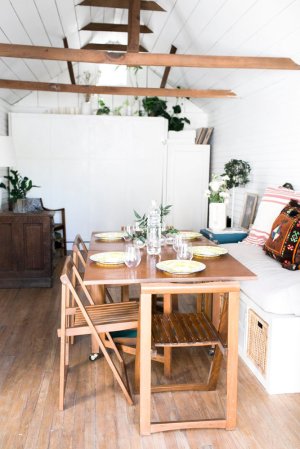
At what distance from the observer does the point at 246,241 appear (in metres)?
4.46

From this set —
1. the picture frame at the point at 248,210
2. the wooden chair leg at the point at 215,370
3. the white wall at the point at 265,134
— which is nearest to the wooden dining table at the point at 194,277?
the wooden chair leg at the point at 215,370

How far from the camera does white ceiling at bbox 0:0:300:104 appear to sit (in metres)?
4.14

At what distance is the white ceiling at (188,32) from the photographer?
4.14 metres

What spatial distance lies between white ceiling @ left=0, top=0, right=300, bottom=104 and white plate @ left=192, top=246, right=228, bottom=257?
220 cm

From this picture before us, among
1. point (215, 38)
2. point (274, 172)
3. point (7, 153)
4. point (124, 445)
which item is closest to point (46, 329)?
point (124, 445)

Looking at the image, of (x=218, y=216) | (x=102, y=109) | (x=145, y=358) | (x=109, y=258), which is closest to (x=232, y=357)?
(x=145, y=358)

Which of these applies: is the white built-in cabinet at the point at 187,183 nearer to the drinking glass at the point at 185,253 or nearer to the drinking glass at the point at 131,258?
the drinking glass at the point at 185,253

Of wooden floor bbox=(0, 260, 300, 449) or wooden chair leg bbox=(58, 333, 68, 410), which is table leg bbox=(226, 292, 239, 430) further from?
wooden chair leg bbox=(58, 333, 68, 410)

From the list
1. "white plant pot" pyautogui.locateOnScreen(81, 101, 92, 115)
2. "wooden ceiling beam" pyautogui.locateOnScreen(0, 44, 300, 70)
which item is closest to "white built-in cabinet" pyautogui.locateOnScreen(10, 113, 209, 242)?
"white plant pot" pyautogui.locateOnScreen(81, 101, 92, 115)

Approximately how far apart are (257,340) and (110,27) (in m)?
5.32

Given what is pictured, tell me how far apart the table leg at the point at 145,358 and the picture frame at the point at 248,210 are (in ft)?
11.0

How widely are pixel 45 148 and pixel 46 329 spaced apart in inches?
164

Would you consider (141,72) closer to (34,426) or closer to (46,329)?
(46,329)

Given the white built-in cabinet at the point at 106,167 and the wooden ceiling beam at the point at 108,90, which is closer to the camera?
the wooden ceiling beam at the point at 108,90
